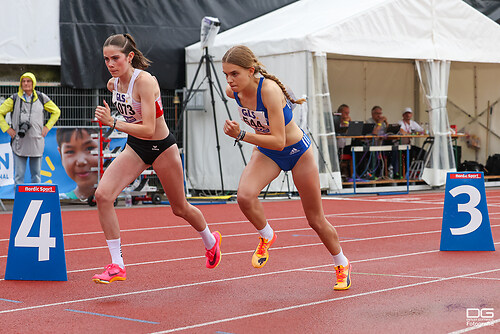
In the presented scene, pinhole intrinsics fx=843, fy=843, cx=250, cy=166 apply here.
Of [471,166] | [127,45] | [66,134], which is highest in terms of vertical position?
[127,45]

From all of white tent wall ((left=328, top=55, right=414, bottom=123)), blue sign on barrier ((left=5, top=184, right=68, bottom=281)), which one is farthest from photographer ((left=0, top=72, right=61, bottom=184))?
white tent wall ((left=328, top=55, right=414, bottom=123))

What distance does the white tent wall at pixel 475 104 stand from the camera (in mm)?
21922

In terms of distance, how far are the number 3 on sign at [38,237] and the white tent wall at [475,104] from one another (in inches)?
647

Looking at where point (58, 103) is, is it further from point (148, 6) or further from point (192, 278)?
point (192, 278)

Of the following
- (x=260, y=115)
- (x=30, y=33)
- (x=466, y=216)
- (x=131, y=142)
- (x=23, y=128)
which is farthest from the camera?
(x=30, y=33)

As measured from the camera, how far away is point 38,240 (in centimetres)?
716

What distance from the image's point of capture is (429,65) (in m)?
18.3

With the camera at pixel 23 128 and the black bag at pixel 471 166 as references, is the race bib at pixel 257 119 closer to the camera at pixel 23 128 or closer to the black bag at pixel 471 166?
the camera at pixel 23 128

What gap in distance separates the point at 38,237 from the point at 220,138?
1085cm

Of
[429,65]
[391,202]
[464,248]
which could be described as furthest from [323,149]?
[464,248]

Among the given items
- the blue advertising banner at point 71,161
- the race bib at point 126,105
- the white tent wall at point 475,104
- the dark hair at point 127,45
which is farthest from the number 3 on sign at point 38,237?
the white tent wall at point 475,104

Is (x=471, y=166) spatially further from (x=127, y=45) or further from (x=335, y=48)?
(x=127, y=45)

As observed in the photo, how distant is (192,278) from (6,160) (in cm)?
796

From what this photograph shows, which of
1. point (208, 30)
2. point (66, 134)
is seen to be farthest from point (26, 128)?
point (208, 30)
